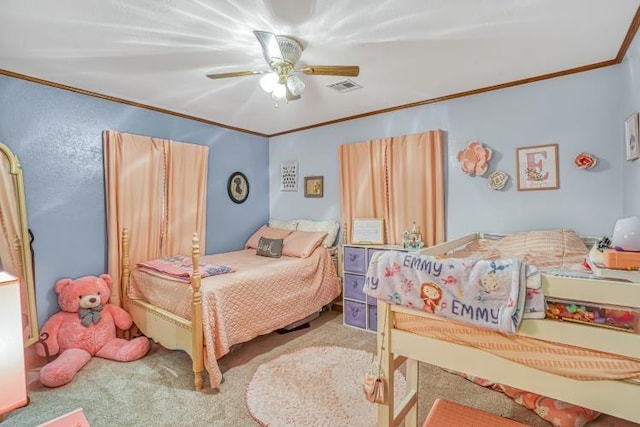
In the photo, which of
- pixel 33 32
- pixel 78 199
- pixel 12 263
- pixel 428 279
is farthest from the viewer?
pixel 78 199

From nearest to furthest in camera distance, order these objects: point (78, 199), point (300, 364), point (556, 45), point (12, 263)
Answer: point (556, 45) → point (12, 263) → point (300, 364) → point (78, 199)

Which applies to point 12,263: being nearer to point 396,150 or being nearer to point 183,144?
point 183,144

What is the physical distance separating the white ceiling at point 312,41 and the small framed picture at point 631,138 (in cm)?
54

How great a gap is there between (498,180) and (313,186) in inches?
84.3

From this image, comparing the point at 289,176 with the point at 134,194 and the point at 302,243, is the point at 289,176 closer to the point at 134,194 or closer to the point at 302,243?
the point at 302,243

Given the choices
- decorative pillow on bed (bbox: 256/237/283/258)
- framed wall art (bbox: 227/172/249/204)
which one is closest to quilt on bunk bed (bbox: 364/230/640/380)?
decorative pillow on bed (bbox: 256/237/283/258)

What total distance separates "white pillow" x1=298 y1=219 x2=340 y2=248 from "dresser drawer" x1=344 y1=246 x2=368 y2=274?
0.43 metres

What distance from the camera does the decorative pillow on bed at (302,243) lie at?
356 cm

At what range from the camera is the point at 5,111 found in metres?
2.50

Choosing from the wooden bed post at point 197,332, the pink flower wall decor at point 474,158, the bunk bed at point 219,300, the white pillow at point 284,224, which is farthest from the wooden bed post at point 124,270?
the pink flower wall decor at point 474,158

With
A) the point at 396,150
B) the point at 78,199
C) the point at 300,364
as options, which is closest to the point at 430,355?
the point at 300,364

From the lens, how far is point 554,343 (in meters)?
1.12

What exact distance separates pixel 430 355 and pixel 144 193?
3014 millimetres

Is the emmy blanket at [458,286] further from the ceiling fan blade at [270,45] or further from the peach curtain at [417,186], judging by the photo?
the peach curtain at [417,186]
